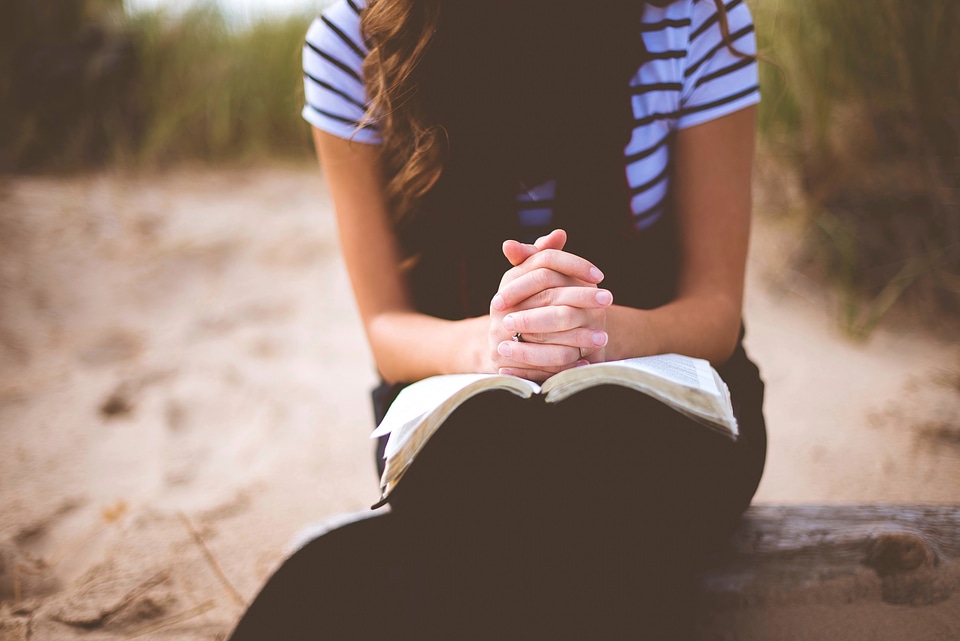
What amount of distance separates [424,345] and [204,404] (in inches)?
51.4

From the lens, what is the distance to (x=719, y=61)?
1.02 metres

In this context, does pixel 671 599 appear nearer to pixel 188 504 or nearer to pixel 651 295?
pixel 651 295

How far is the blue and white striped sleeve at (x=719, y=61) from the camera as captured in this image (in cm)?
102

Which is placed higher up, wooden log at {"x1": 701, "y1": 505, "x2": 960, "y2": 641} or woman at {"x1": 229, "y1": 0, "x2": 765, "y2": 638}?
woman at {"x1": 229, "y1": 0, "x2": 765, "y2": 638}

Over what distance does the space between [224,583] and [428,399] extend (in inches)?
34.4

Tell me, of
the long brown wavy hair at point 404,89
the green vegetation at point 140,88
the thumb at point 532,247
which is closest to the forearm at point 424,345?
the thumb at point 532,247

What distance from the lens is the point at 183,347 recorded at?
7.40 ft

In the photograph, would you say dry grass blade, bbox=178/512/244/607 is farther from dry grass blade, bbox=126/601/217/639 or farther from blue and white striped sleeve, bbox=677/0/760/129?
blue and white striped sleeve, bbox=677/0/760/129

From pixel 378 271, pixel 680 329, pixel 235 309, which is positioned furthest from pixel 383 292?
pixel 235 309

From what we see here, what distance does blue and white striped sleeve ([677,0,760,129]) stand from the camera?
1017 mm

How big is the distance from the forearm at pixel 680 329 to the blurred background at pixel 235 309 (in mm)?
881

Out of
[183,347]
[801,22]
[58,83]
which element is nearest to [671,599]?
[183,347]

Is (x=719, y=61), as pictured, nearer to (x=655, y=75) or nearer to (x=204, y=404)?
(x=655, y=75)

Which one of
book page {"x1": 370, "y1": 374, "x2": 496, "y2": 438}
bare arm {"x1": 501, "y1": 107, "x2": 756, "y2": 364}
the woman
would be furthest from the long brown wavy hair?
book page {"x1": 370, "y1": 374, "x2": 496, "y2": 438}
